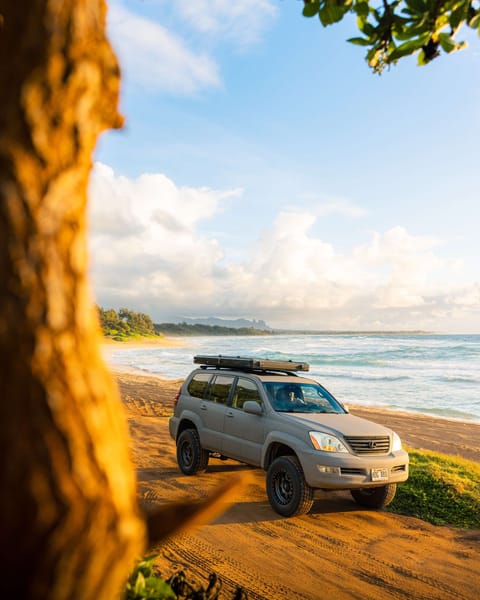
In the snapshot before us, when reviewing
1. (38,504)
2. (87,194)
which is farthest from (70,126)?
(38,504)

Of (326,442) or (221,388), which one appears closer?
(326,442)

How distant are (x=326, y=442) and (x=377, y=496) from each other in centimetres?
144

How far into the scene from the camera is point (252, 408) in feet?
24.5

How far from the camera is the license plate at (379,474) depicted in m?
6.73

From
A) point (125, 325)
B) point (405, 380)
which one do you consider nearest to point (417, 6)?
point (405, 380)

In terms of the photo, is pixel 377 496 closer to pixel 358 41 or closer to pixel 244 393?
pixel 244 393

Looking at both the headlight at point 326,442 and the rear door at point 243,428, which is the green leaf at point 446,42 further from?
the rear door at point 243,428

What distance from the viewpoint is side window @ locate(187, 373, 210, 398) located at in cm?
910

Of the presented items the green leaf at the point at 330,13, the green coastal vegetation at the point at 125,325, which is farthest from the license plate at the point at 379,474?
the green coastal vegetation at the point at 125,325

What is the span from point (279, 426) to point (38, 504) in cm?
633

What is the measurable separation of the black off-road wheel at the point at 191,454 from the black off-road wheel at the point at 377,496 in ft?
8.42

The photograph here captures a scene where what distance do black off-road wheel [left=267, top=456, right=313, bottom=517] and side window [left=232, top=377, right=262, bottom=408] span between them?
128cm

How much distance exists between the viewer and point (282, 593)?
14.8 ft

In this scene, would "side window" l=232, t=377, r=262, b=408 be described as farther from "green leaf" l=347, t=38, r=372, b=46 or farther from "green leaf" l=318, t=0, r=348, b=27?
"green leaf" l=318, t=0, r=348, b=27
